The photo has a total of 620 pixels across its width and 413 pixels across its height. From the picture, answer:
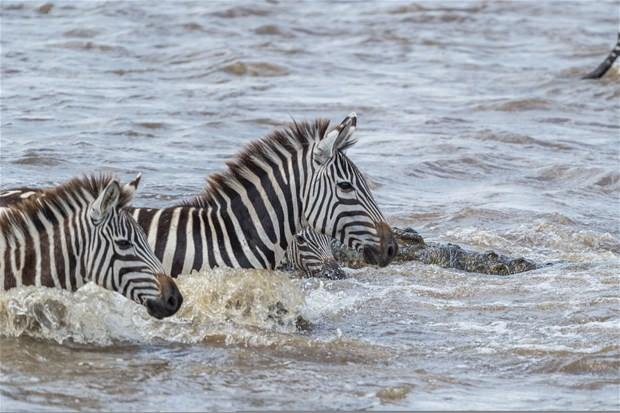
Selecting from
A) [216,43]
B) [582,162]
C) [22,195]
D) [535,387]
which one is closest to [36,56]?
[216,43]

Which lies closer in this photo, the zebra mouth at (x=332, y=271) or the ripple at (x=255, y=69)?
the zebra mouth at (x=332, y=271)

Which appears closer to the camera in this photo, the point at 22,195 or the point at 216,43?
the point at 22,195

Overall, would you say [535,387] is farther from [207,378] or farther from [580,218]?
[580,218]

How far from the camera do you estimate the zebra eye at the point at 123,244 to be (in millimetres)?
7594

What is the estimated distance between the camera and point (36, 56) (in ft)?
75.0

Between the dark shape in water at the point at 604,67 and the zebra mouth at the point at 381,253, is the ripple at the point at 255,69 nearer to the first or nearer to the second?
the dark shape in water at the point at 604,67

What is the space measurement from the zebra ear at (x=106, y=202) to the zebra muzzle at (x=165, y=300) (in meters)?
0.48

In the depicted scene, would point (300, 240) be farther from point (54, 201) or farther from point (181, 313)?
point (54, 201)

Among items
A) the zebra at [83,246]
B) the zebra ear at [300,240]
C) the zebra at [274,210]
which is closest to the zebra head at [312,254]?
the zebra ear at [300,240]

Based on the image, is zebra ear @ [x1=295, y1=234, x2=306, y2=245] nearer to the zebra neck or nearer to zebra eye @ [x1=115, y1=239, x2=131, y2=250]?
the zebra neck

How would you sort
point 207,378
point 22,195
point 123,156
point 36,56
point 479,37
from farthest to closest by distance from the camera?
1. point 479,37
2. point 36,56
3. point 123,156
4. point 22,195
5. point 207,378

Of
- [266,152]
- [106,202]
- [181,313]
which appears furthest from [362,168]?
[106,202]

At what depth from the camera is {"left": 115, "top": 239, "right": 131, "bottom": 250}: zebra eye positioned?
7.59 m

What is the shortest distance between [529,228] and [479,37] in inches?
627
